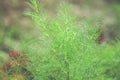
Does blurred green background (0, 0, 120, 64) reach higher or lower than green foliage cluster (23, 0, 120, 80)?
lower

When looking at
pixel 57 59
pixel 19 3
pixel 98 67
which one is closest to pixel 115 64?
pixel 98 67

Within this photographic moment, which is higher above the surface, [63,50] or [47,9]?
[63,50]

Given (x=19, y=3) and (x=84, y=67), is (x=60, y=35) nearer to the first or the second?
(x=84, y=67)

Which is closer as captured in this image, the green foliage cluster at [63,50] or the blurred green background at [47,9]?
the green foliage cluster at [63,50]

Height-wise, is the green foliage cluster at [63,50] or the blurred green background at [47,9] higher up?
the green foliage cluster at [63,50]

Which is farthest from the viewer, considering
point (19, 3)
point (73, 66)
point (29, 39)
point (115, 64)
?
point (19, 3)

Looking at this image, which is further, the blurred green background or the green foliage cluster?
the blurred green background

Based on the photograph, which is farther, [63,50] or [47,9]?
[47,9]

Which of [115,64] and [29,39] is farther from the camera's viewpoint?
[115,64]
